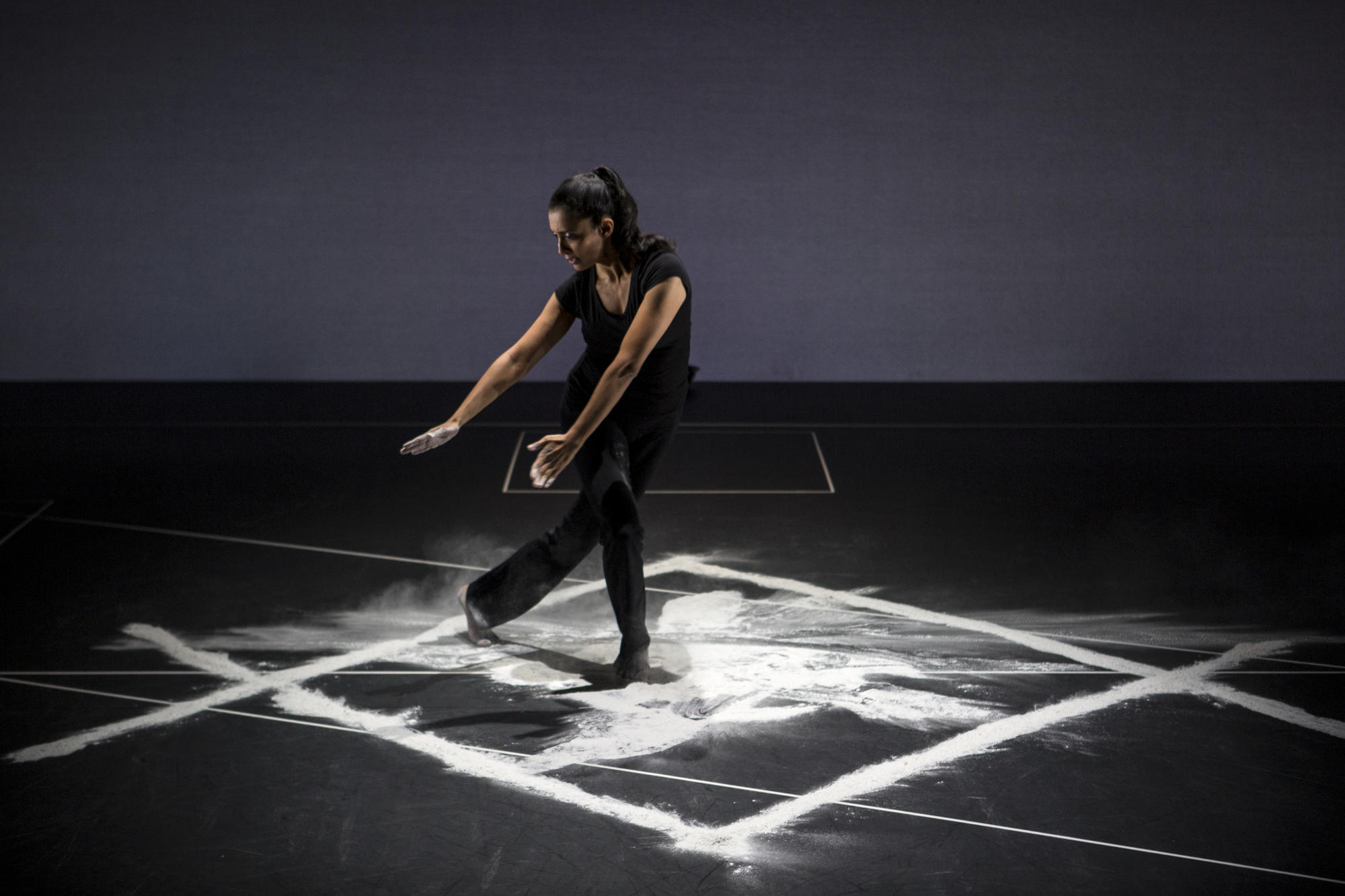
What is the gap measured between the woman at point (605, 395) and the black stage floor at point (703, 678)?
188mm

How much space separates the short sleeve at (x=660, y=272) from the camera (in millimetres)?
2596

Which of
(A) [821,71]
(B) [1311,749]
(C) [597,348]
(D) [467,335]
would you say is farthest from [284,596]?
(A) [821,71]

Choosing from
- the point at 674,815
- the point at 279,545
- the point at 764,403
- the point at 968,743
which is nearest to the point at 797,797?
the point at 674,815

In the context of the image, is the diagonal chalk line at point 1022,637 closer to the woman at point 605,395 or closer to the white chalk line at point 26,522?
the woman at point 605,395

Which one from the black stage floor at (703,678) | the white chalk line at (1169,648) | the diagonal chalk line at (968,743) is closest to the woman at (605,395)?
the black stage floor at (703,678)

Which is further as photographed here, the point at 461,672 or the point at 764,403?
the point at 764,403

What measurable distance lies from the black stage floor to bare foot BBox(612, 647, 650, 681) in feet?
0.15

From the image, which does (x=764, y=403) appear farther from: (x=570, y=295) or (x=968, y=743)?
(x=968, y=743)

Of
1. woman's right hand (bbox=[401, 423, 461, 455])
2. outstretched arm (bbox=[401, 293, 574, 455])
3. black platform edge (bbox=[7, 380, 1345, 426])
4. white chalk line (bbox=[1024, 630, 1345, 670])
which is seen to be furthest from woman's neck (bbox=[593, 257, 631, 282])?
black platform edge (bbox=[7, 380, 1345, 426])

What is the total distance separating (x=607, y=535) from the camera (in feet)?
9.18

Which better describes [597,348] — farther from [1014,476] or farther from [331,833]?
[1014,476]

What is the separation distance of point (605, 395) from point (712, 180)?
420 cm

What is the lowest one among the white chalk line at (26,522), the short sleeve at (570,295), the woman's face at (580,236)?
the white chalk line at (26,522)

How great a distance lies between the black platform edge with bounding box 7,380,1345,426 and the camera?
5.77m
